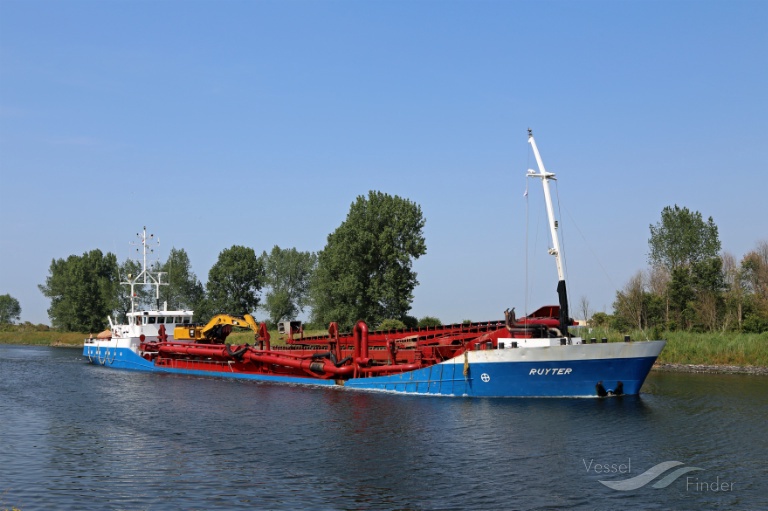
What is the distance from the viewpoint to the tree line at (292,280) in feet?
283

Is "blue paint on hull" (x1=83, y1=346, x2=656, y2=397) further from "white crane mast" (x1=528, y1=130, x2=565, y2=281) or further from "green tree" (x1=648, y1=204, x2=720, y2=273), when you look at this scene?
"green tree" (x1=648, y1=204, x2=720, y2=273)

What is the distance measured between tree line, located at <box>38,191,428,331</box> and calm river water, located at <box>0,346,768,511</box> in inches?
1705

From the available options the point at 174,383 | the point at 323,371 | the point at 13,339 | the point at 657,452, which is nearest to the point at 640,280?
the point at 323,371

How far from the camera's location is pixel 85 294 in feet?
429

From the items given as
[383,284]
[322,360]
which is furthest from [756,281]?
[322,360]

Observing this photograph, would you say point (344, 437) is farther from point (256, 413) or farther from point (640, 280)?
point (640, 280)

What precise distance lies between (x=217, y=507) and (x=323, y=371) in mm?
26249

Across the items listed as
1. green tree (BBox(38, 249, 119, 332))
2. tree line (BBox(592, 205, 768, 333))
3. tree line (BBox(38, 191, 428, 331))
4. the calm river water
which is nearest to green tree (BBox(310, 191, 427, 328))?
tree line (BBox(38, 191, 428, 331))

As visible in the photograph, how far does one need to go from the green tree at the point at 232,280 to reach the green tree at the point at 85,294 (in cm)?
2150

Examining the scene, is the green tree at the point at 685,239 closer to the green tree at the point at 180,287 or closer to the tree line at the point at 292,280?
the tree line at the point at 292,280

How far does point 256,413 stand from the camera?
34.5m

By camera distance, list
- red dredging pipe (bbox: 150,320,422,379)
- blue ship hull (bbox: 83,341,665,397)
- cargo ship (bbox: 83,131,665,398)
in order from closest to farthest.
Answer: blue ship hull (bbox: 83,341,665,397)
cargo ship (bbox: 83,131,665,398)
red dredging pipe (bbox: 150,320,422,379)

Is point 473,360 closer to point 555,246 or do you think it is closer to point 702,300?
point 555,246

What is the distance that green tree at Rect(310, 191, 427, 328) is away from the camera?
85875mm
